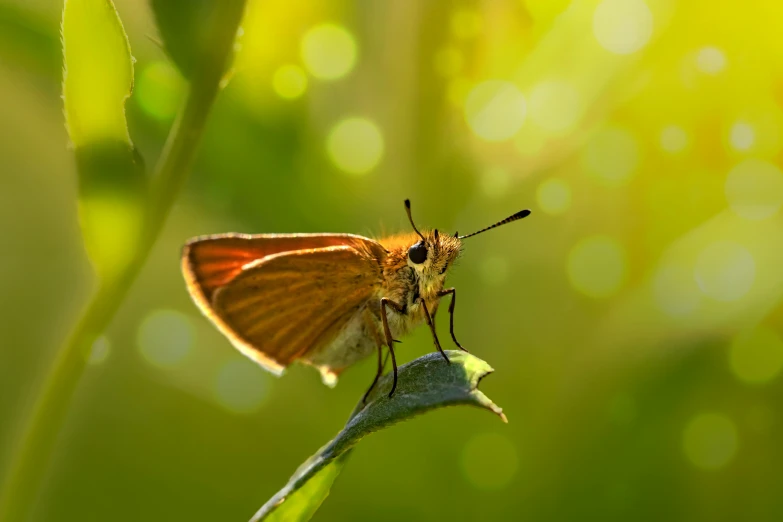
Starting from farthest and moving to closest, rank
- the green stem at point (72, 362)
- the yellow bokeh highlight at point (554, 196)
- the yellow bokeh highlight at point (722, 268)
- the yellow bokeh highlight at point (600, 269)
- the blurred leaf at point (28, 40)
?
the yellow bokeh highlight at point (554, 196), the yellow bokeh highlight at point (600, 269), the yellow bokeh highlight at point (722, 268), the blurred leaf at point (28, 40), the green stem at point (72, 362)

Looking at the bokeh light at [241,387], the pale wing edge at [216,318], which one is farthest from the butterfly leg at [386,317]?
the bokeh light at [241,387]

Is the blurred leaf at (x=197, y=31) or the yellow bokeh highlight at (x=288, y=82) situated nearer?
the blurred leaf at (x=197, y=31)

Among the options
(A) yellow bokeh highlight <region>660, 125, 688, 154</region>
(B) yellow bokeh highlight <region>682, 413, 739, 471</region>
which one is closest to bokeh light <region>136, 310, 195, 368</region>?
(B) yellow bokeh highlight <region>682, 413, 739, 471</region>

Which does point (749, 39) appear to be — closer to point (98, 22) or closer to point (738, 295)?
point (738, 295)

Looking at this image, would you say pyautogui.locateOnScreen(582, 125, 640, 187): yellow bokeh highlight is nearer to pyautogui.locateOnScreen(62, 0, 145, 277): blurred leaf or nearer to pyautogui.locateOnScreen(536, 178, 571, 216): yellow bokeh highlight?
pyautogui.locateOnScreen(536, 178, 571, 216): yellow bokeh highlight

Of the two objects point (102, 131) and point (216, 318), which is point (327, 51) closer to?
point (216, 318)

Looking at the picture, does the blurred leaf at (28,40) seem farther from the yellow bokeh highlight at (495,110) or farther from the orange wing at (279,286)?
the yellow bokeh highlight at (495,110)

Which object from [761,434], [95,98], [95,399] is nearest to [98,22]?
[95,98]
